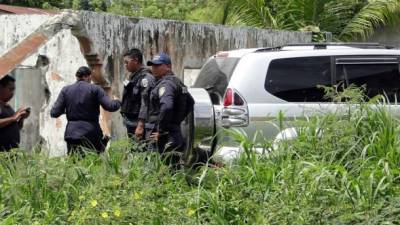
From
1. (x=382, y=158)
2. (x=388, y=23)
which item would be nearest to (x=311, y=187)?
(x=382, y=158)

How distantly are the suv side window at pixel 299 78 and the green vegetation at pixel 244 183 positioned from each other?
1396 mm

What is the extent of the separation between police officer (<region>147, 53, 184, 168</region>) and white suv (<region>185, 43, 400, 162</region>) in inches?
8.1

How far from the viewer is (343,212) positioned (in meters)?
4.43

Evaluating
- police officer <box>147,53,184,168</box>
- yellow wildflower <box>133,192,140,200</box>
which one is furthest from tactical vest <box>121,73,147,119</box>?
yellow wildflower <box>133,192,140,200</box>

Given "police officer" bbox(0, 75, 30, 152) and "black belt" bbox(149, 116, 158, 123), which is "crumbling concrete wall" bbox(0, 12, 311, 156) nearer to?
"police officer" bbox(0, 75, 30, 152)

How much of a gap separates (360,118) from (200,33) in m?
6.17

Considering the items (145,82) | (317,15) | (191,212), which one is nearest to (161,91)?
(145,82)

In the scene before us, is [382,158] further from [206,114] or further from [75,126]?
[75,126]

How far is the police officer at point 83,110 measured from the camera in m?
7.69

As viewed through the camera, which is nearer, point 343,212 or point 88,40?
point 343,212

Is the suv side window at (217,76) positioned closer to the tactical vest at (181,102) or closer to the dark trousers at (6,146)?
the tactical vest at (181,102)

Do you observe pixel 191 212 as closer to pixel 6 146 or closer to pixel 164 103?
pixel 164 103

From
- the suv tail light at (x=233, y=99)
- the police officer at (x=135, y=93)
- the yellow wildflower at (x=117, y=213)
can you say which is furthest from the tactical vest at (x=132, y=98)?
the yellow wildflower at (x=117, y=213)

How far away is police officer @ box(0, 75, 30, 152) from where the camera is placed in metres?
7.26
